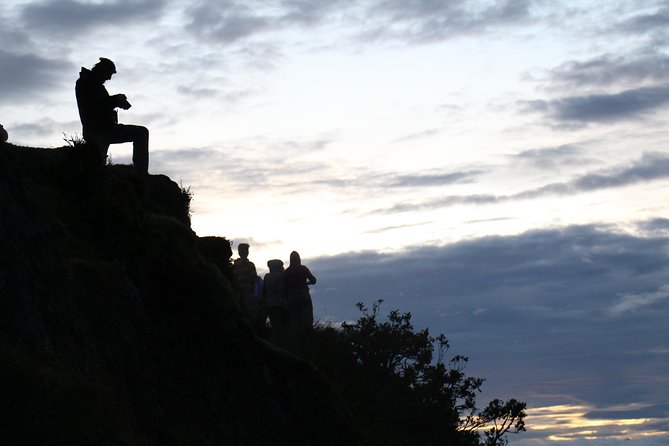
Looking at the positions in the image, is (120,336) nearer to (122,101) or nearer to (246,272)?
(122,101)

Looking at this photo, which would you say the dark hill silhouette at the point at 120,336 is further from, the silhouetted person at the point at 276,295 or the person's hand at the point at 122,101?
the silhouetted person at the point at 276,295

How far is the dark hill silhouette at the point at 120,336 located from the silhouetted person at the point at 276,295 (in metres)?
7.77

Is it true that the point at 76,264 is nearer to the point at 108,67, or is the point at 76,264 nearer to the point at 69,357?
the point at 69,357

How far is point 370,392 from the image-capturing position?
80.9 feet

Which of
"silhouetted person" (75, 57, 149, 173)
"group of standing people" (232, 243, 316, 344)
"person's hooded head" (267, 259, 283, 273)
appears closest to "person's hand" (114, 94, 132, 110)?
"silhouetted person" (75, 57, 149, 173)

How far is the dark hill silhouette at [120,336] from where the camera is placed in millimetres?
A: 11367

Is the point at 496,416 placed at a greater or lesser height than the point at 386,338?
lesser

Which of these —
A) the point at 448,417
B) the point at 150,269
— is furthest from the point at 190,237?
the point at 448,417

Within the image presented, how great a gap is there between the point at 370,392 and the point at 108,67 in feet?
33.4

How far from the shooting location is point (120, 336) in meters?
14.3

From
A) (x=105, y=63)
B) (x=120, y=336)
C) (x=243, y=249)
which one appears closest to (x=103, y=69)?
(x=105, y=63)

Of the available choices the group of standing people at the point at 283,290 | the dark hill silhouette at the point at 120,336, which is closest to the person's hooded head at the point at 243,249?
the group of standing people at the point at 283,290

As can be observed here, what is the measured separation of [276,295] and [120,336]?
12976 millimetres

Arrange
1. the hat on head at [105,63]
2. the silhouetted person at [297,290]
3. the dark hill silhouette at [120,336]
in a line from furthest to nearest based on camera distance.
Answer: the silhouetted person at [297,290], the hat on head at [105,63], the dark hill silhouette at [120,336]
